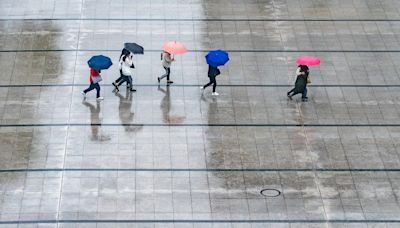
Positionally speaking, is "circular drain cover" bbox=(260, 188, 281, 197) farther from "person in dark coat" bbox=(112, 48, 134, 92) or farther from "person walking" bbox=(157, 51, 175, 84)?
"person in dark coat" bbox=(112, 48, 134, 92)

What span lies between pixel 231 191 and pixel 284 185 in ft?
4.26

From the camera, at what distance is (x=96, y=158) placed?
2302cm

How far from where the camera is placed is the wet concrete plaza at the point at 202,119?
846 inches

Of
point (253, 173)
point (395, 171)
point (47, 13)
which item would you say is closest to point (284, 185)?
point (253, 173)

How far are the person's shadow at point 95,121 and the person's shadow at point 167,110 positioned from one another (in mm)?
1700

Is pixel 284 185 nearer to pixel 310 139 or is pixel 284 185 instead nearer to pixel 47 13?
pixel 310 139

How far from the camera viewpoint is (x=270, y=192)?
2200 cm

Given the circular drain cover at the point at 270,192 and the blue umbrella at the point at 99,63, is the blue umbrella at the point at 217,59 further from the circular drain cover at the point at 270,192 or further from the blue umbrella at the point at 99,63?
the circular drain cover at the point at 270,192

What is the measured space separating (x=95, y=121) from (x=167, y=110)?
198cm

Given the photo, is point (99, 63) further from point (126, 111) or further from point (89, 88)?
point (126, 111)

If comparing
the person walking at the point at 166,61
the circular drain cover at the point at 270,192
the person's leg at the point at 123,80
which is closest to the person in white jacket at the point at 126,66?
the person's leg at the point at 123,80

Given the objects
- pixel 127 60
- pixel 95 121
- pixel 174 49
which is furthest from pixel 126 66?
pixel 95 121

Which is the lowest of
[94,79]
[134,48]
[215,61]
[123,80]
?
[94,79]

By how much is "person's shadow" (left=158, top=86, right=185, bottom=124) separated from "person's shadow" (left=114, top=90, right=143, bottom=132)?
80 centimetres
